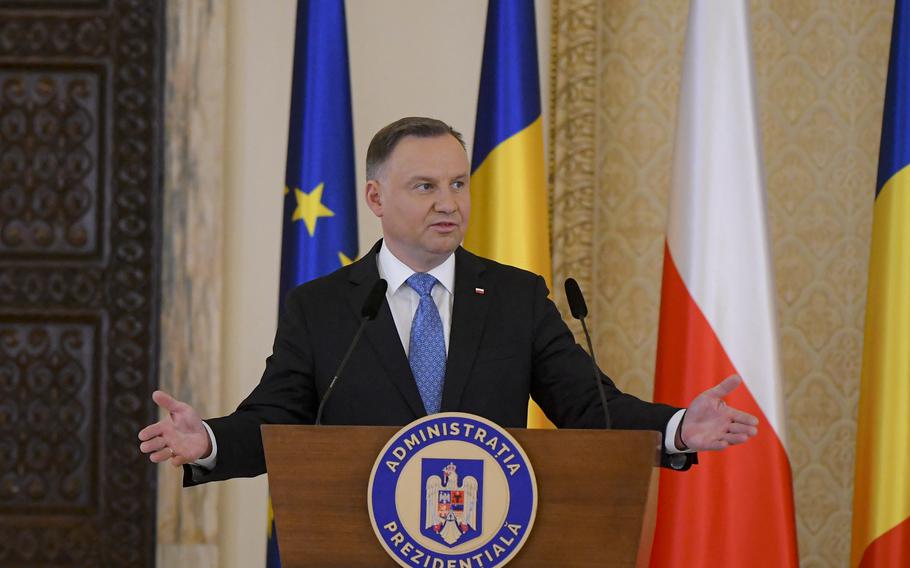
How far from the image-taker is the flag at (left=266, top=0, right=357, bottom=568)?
141 inches

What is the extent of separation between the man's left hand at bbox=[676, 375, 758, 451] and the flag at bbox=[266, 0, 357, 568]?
6.17 feet

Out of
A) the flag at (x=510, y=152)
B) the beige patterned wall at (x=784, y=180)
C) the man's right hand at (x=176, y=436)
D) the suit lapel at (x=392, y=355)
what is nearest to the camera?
the man's right hand at (x=176, y=436)

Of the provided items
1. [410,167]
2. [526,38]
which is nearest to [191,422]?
[410,167]

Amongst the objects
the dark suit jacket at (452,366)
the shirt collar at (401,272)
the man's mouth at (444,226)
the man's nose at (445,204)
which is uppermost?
the man's nose at (445,204)

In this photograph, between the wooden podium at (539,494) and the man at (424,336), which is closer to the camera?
the wooden podium at (539,494)

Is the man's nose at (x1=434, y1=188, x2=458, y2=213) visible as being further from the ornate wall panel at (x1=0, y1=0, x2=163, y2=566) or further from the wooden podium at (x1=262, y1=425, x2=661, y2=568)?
the ornate wall panel at (x1=0, y1=0, x2=163, y2=566)

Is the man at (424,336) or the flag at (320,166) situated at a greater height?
the flag at (320,166)

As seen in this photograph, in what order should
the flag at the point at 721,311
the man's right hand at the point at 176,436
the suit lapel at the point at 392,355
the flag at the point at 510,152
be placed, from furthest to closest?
the flag at the point at 510,152, the flag at the point at 721,311, the suit lapel at the point at 392,355, the man's right hand at the point at 176,436

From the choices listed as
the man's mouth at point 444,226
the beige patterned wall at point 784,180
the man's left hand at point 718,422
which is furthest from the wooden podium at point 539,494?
the beige patterned wall at point 784,180

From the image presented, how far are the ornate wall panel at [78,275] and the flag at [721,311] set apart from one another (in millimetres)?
1910

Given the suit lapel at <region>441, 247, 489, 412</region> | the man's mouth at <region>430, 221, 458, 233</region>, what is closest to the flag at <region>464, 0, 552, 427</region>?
the suit lapel at <region>441, 247, 489, 412</region>

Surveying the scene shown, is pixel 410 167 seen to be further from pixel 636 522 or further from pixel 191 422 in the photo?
pixel 636 522

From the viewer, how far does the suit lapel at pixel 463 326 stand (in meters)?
2.18

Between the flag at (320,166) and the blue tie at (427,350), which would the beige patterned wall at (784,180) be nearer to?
the flag at (320,166)
